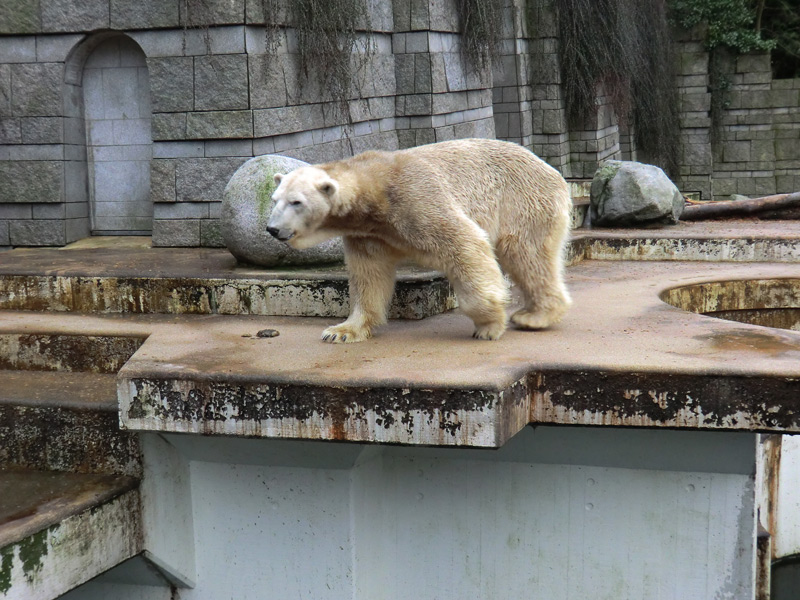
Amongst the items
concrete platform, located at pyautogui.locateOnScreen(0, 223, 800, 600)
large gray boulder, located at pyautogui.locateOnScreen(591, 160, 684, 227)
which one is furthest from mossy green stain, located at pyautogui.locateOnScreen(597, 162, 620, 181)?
concrete platform, located at pyautogui.locateOnScreen(0, 223, 800, 600)

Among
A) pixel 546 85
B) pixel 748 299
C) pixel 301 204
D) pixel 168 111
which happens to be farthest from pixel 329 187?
pixel 546 85

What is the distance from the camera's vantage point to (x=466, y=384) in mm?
3096

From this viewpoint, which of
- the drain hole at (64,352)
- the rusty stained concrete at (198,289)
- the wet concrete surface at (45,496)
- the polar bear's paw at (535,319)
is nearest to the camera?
the wet concrete surface at (45,496)

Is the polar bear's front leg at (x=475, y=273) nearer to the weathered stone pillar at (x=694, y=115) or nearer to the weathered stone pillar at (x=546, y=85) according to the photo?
the weathered stone pillar at (x=546, y=85)

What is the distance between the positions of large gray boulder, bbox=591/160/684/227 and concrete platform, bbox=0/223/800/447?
12.7ft

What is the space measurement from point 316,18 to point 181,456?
3.89 meters

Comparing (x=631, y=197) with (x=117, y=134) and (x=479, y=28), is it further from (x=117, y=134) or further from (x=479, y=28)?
(x=117, y=134)

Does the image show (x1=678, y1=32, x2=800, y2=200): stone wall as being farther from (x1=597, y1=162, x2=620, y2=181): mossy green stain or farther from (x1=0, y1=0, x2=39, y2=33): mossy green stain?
(x1=0, y1=0, x2=39, y2=33): mossy green stain

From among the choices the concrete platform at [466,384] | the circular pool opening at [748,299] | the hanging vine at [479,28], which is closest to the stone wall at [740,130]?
the hanging vine at [479,28]

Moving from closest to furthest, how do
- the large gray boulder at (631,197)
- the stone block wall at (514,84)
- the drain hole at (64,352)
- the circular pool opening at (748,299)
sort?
the drain hole at (64,352) < the circular pool opening at (748,299) < the large gray boulder at (631,197) < the stone block wall at (514,84)

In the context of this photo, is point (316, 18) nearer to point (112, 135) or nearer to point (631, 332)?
point (112, 135)

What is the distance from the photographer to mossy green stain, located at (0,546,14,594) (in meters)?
3.05

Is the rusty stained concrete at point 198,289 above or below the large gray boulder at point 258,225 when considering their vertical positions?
below

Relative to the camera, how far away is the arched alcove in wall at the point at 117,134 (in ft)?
22.5
